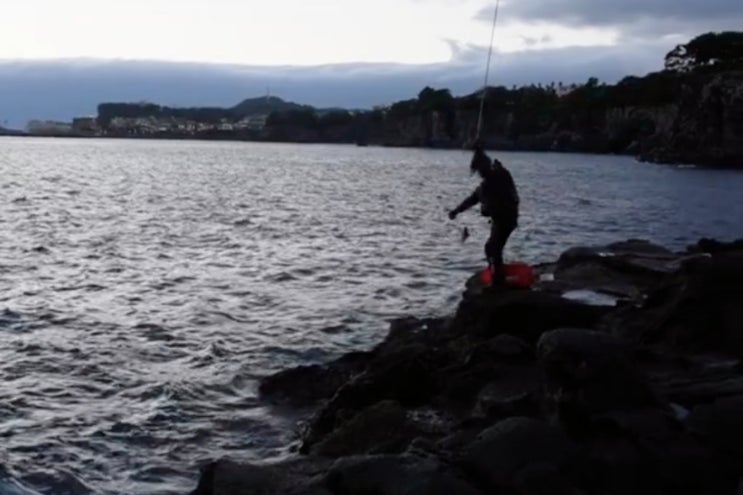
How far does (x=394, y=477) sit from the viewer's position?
24.7 feet

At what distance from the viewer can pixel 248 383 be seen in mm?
14297

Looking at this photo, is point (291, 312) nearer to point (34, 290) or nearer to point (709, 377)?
point (34, 290)

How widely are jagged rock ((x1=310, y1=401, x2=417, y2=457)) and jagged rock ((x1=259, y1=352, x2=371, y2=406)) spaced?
332 cm

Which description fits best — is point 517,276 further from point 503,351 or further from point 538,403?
point 538,403

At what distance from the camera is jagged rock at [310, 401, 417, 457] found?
9.44m

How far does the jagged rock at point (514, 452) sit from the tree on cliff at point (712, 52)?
12639 centimetres

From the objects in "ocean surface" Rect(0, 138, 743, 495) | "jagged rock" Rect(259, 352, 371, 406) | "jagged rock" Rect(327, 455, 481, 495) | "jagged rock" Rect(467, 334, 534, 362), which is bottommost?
"ocean surface" Rect(0, 138, 743, 495)

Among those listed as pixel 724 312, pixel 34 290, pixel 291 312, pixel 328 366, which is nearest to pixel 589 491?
pixel 724 312

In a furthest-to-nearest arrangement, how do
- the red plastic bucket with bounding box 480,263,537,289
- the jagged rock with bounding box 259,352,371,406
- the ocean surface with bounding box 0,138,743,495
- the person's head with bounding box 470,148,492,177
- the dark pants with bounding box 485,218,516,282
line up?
1. the red plastic bucket with bounding box 480,263,537,289
2. the dark pants with bounding box 485,218,516,282
3. the person's head with bounding box 470,148,492,177
4. the jagged rock with bounding box 259,352,371,406
5. the ocean surface with bounding box 0,138,743,495

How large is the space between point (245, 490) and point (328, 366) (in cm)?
608

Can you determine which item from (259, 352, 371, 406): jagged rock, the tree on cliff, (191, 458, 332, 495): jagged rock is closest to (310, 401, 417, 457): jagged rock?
(191, 458, 332, 495): jagged rock

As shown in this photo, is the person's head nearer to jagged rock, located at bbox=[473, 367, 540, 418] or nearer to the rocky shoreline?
the rocky shoreline

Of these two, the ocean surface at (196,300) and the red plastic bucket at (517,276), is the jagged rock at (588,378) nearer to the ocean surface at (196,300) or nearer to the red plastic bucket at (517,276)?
the ocean surface at (196,300)

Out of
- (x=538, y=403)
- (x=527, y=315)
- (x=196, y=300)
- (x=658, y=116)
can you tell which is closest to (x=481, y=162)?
(x=527, y=315)
